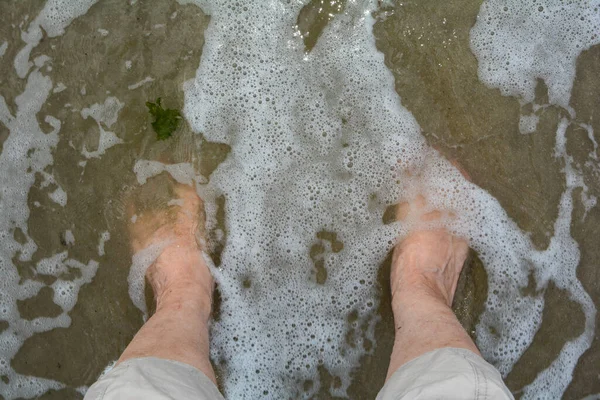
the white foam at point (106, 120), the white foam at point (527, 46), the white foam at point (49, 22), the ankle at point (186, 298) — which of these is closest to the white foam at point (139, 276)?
the ankle at point (186, 298)

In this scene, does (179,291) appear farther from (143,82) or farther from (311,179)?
(143,82)

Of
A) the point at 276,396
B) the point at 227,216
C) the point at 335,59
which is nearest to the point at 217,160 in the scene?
the point at 227,216

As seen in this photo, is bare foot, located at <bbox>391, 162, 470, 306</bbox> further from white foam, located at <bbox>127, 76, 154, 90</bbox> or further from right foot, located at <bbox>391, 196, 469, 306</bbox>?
white foam, located at <bbox>127, 76, 154, 90</bbox>

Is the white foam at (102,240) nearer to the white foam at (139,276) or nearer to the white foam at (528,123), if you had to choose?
the white foam at (139,276)

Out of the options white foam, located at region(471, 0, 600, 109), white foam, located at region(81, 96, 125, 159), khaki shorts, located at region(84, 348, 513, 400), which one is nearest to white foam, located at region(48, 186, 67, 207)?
white foam, located at region(81, 96, 125, 159)

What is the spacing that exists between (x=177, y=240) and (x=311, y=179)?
0.57 m

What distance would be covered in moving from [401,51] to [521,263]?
3.14 ft

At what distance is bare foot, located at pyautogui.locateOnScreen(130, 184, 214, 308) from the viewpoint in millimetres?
1913

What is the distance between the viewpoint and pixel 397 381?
1.40 meters

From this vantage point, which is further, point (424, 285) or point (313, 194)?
point (313, 194)

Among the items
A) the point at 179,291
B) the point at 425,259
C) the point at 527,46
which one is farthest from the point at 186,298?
the point at 527,46

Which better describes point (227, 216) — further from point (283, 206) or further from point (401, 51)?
point (401, 51)

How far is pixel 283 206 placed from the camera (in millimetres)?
1998

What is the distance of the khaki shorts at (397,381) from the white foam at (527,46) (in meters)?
1.14
